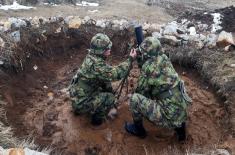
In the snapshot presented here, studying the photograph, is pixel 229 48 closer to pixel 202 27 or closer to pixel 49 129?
pixel 202 27

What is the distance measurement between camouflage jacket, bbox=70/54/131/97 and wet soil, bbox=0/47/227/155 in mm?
604

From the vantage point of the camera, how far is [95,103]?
7.23m

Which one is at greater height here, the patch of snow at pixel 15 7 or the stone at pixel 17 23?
the stone at pixel 17 23

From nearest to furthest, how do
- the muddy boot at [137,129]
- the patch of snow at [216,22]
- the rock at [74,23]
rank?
the muddy boot at [137,129]
the rock at [74,23]
the patch of snow at [216,22]

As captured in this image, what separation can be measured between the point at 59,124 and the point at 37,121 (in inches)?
14.9

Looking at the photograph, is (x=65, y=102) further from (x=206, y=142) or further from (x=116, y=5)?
(x=116, y=5)

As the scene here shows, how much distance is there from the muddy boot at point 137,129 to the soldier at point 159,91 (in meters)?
0.24

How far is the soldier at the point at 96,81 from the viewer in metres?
6.98

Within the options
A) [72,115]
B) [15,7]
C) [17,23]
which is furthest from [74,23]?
[15,7]

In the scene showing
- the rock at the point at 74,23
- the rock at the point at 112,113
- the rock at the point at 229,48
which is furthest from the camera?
the rock at the point at 74,23

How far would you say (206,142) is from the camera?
6.86 meters

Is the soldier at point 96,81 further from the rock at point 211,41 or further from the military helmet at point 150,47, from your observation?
the rock at point 211,41

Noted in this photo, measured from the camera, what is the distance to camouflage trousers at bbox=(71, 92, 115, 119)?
286 inches

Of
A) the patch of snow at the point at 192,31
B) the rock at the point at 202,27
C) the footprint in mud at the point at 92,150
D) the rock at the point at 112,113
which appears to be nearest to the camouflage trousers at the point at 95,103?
the rock at the point at 112,113
